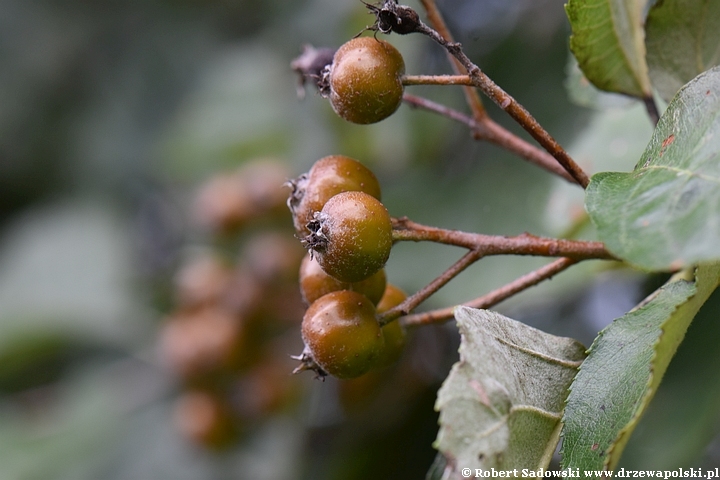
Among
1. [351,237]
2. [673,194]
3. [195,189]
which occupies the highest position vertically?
[195,189]

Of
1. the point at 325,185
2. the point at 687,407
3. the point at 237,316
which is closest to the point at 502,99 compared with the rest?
the point at 325,185

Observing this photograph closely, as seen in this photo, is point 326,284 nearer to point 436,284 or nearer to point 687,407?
point 436,284

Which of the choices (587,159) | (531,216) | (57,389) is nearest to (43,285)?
(57,389)

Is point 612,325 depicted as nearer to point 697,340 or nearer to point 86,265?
point 697,340

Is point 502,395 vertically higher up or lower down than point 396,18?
lower down

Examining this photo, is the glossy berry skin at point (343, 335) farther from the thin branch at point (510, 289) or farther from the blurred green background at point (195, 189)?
the blurred green background at point (195, 189)

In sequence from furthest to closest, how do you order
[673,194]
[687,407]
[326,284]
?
1. [687,407]
2. [326,284]
3. [673,194]

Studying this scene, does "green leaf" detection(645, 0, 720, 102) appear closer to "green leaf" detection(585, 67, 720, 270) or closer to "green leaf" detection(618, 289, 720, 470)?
"green leaf" detection(585, 67, 720, 270)
